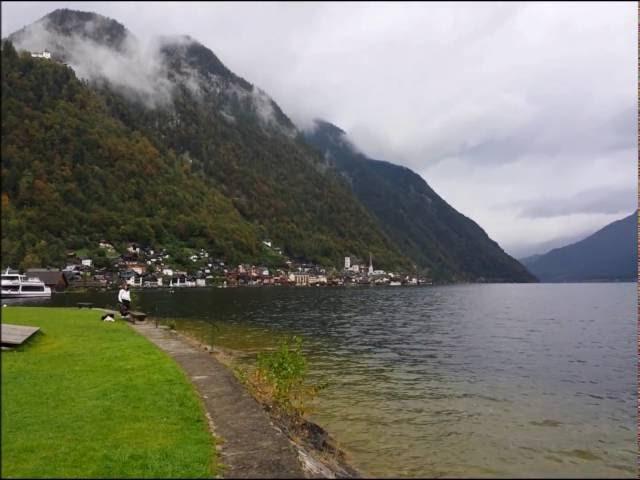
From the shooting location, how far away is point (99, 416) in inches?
464

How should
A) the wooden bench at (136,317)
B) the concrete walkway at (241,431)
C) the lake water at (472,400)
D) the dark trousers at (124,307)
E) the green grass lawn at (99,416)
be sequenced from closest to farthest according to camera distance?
the green grass lawn at (99,416), the concrete walkway at (241,431), the lake water at (472,400), the dark trousers at (124,307), the wooden bench at (136,317)

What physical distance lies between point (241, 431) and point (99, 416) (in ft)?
10.8

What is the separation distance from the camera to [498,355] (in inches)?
1513

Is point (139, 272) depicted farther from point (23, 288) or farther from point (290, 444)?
point (290, 444)

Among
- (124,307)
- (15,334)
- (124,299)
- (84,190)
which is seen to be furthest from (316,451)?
(84,190)

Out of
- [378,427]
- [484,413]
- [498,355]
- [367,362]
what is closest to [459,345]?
[498,355]

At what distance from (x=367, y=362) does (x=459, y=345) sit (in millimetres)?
14433

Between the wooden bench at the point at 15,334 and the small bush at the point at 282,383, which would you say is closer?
the small bush at the point at 282,383

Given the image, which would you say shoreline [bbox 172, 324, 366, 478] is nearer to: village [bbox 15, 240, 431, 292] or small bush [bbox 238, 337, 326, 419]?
small bush [bbox 238, 337, 326, 419]

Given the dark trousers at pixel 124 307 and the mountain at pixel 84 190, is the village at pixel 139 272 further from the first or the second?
the dark trousers at pixel 124 307

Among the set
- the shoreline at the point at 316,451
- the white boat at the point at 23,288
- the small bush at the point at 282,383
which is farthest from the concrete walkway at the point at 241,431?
the white boat at the point at 23,288

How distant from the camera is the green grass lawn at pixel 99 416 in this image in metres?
8.84

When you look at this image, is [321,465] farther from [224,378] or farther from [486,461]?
[224,378]

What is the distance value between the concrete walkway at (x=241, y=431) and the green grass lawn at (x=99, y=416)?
46 centimetres
